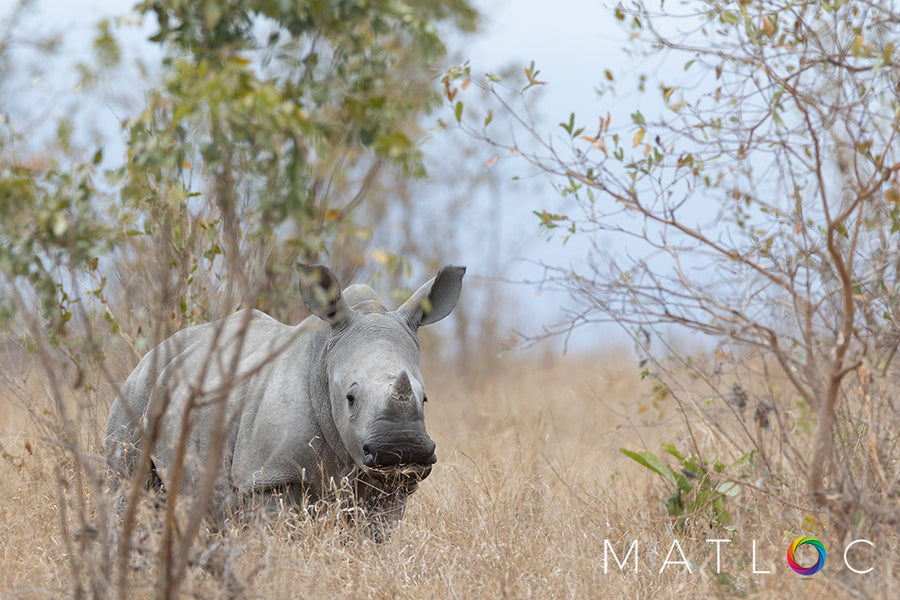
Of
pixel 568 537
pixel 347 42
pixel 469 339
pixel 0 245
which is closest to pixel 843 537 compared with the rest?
pixel 568 537

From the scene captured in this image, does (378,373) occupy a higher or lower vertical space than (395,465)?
higher

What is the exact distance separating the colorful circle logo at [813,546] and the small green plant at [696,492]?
715mm

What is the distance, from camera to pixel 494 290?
53.0ft

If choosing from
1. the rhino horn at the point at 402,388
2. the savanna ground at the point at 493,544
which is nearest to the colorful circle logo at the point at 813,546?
the savanna ground at the point at 493,544

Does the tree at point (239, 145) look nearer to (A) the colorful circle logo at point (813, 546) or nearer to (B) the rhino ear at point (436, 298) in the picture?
(B) the rhino ear at point (436, 298)

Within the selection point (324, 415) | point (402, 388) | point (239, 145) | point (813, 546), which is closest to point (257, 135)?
point (239, 145)

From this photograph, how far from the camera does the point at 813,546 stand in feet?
14.9

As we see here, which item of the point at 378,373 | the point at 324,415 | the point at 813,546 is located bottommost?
the point at 813,546

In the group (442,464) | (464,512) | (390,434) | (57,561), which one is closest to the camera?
(390,434)

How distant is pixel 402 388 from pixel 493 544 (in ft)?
2.89

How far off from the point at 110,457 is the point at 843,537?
12.9ft

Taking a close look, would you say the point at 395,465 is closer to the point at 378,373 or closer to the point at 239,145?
the point at 378,373

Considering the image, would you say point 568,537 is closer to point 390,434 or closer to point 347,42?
point 390,434

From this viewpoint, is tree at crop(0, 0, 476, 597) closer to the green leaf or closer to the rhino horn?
the rhino horn
